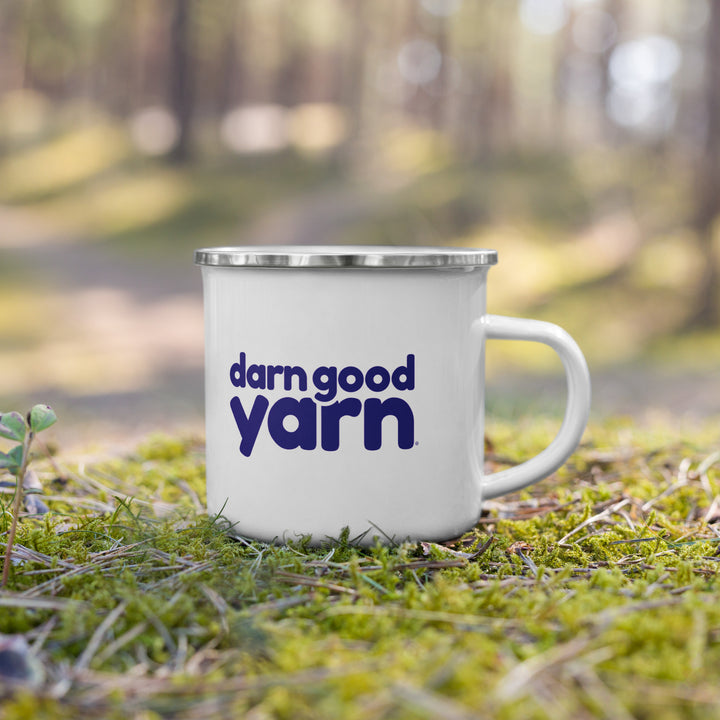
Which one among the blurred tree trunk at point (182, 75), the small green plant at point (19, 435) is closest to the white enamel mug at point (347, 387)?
the small green plant at point (19, 435)

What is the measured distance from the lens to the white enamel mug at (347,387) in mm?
1518

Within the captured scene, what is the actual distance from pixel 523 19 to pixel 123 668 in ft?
78.1

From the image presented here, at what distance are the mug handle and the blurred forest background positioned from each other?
162 cm

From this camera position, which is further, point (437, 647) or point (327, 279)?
point (327, 279)

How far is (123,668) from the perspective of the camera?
3.64 ft

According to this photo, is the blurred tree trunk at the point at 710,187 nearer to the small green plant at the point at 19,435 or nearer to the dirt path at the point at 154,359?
the dirt path at the point at 154,359

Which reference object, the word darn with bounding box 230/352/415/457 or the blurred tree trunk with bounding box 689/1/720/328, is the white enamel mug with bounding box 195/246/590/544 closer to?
the word darn with bounding box 230/352/415/457

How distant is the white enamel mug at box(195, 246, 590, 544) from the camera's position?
1.52 metres

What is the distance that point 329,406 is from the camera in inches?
60.3

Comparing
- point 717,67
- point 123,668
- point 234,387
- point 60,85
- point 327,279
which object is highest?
point 60,85

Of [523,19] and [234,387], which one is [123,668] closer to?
[234,387]

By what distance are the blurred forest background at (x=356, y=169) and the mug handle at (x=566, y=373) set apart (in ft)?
5.32

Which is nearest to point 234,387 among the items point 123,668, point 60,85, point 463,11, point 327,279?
point 327,279

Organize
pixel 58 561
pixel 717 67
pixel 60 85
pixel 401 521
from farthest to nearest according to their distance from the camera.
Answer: pixel 60 85 → pixel 717 67 → pixel 401 521 → pixel 58 561
